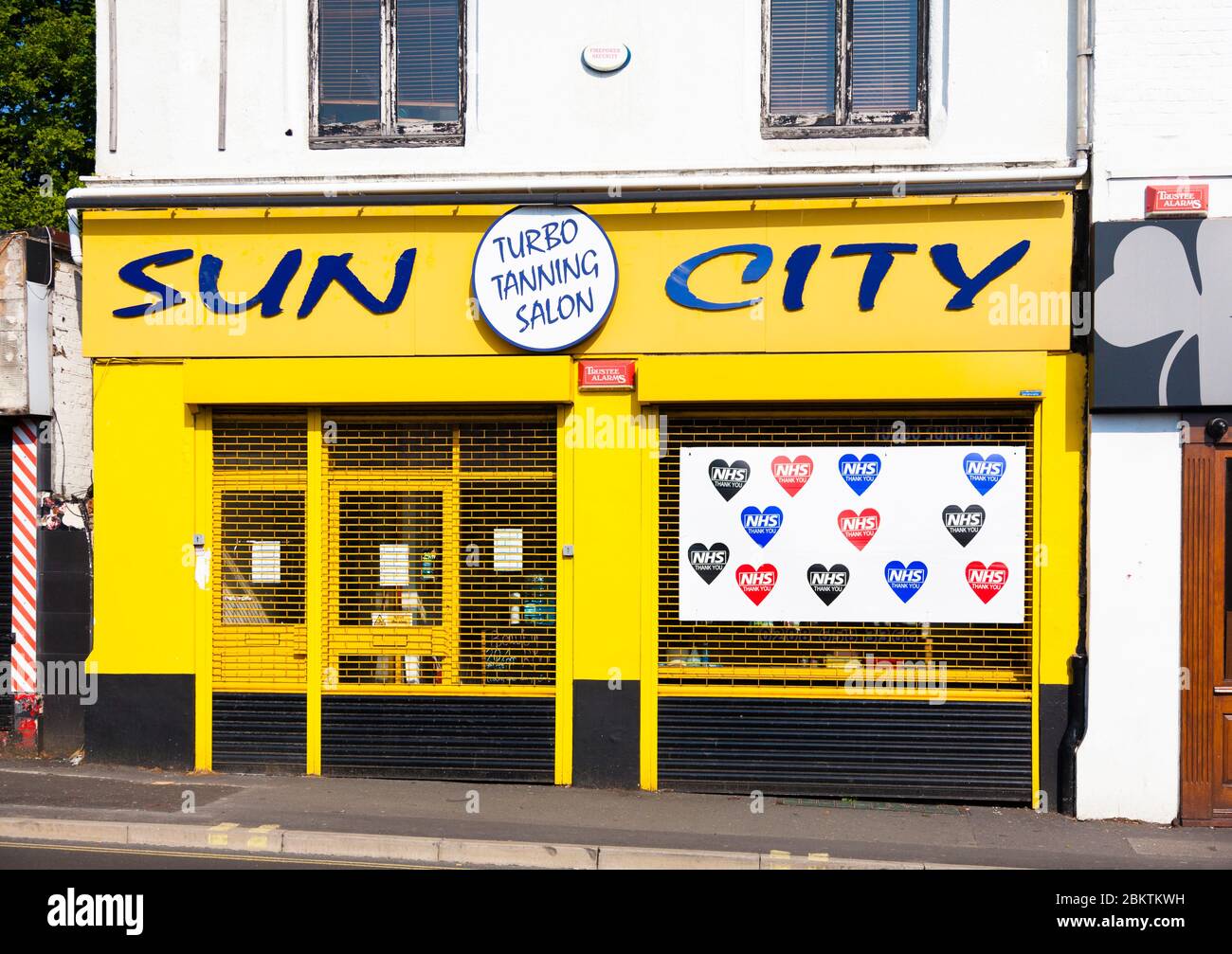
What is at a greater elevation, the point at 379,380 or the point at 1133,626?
the point at 379,380

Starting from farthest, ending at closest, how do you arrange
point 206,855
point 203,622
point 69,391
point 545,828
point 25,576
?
point 69,391, point 25,576, point 203,622, point 545,828, point 206,855

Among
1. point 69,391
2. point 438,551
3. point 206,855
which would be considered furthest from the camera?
A: point 69,391

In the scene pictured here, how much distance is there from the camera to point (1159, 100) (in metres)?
9.27

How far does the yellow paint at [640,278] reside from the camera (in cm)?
955

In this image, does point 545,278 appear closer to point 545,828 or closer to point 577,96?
point 577,96

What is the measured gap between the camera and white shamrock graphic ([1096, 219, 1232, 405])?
357 inches

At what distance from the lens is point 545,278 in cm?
987

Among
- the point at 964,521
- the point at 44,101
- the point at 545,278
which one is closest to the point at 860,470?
the point at 964,521

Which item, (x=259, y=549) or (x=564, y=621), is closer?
(x=564, y=621)

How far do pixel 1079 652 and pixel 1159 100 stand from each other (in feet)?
14.2

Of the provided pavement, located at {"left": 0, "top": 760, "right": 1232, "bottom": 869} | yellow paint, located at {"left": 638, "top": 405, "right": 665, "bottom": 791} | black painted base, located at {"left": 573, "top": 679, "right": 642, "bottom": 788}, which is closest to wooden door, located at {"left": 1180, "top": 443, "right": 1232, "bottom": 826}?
pavement, located at {"left": 0, "top": 760, "right": 1232, "bottom": 869}

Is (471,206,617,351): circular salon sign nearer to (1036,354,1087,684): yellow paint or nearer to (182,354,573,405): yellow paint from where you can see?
(182,354,573,405): yellow paint

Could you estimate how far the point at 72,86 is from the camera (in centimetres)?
2244

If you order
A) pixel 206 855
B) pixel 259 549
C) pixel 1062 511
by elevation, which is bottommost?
pixel 206 855
